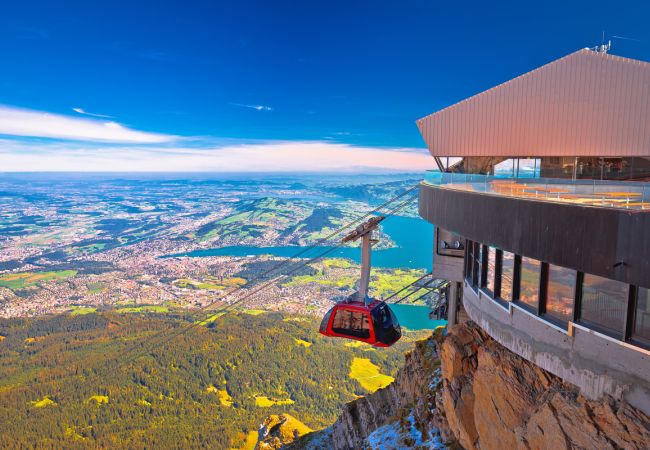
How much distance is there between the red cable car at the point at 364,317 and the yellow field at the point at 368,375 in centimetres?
6685

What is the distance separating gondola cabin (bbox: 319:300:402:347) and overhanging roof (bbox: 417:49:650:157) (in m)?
5.85

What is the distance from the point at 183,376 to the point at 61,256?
132m

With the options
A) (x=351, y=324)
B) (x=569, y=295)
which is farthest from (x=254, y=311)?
(x=569, y=295)

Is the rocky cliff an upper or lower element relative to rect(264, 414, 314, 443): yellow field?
upper

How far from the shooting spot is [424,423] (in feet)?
46.5

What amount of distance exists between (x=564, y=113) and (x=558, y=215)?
6726mm

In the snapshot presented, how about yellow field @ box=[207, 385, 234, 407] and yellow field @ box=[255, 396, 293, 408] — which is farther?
yellow field @ box=[207, 385, 234, 407]

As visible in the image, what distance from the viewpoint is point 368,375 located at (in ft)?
276

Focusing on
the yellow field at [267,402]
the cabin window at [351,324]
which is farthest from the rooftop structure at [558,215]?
the yellow field at [267,402]

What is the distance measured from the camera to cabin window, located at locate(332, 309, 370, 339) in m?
14.0

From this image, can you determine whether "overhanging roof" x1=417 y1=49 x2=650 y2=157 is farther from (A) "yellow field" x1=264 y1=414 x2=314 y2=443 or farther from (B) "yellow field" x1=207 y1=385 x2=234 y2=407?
(B) "yellow field" x1=207 y1=385 x2=234 y2=407

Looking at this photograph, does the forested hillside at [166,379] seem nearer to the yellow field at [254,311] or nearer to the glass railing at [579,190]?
the yellow field at [254,311]

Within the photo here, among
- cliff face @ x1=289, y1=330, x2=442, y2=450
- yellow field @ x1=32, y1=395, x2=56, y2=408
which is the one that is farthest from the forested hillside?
cliff face @ x1=289, y1=330, x2=442, y2=450

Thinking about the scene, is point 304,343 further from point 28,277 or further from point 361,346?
point 28,277
